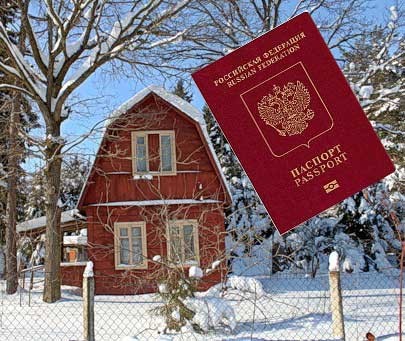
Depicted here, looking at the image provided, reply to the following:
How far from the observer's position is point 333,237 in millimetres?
20312

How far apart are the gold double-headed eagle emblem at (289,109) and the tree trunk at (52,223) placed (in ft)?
31.9

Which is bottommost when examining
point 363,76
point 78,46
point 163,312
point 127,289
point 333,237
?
point 163,312

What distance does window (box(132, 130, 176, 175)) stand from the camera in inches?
568

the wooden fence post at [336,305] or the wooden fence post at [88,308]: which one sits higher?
the wooden fence post at [88,308]

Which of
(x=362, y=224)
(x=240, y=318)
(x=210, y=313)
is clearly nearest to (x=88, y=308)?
(x=210, y=313)

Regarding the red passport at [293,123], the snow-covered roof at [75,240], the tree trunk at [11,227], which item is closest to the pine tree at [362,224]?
the snow-covered roof at [75,240]

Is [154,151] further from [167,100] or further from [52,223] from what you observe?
[52,223]

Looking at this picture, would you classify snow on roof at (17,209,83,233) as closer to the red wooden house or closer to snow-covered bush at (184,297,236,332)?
the red wooden house

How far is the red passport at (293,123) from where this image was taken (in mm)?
2393

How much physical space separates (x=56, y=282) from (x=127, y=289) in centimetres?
278

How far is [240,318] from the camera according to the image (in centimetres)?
807

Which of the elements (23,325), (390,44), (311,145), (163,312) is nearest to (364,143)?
(311,145)

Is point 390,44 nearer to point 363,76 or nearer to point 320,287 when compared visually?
point 363,76

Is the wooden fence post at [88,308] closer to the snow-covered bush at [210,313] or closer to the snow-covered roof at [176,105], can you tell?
the snow-covered bush at [210,313]
